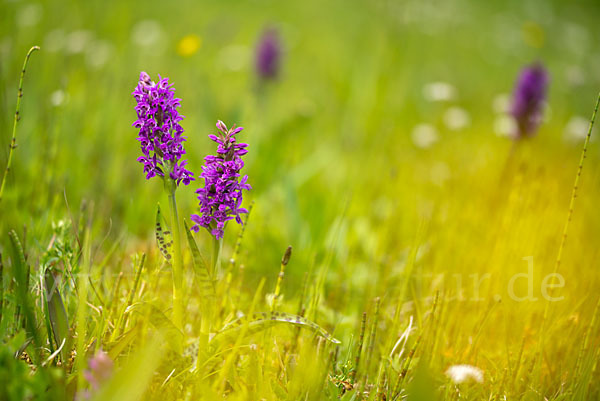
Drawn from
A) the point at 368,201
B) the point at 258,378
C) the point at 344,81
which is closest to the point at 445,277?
the point at 258,378

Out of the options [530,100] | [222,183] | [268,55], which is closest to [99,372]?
[222,183]

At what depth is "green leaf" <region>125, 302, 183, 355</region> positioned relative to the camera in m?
0.99

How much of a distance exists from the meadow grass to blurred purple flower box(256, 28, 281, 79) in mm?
116

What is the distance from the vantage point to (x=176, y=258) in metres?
1.09

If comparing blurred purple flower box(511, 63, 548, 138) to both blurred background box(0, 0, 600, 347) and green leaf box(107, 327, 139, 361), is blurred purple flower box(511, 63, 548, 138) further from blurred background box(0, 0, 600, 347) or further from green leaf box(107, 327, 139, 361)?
green leaf box(107, 327, 139, 361)

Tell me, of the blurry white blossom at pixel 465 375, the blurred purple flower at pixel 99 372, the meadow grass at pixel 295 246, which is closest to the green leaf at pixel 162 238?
the meadow grass at pixel 295 246

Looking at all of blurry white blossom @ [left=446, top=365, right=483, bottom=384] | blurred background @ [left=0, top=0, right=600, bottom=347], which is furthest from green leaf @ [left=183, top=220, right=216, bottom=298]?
blurry white blossom @ [left=446, top=365, right=483, bottom=384]

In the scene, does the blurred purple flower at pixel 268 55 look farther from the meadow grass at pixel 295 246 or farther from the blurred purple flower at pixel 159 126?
the blurred purple flower at pixel 159 126

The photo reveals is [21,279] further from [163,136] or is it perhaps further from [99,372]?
[163,136]

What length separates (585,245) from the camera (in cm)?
209

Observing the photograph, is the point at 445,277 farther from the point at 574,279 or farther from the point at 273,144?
the point at 273,144

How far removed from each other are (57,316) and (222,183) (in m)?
0.49

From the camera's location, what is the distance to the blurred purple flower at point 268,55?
12.0 feet

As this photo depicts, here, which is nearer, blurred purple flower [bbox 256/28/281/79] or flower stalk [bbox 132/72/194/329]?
flower stalk [bbox 132/72/194/329]
